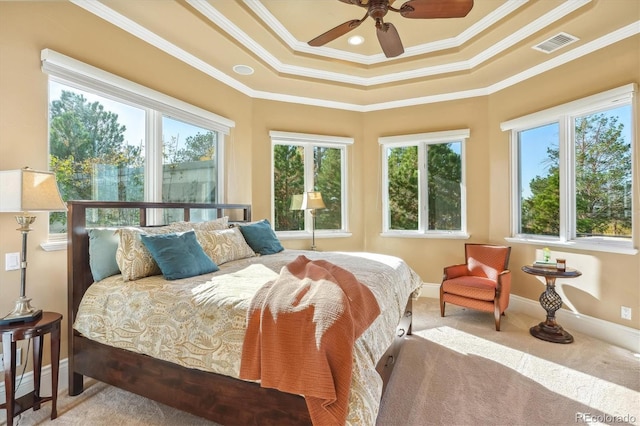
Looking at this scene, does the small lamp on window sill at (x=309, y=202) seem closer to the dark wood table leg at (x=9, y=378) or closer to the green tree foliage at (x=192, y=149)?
the green tree foliage at (x=192, y=149)

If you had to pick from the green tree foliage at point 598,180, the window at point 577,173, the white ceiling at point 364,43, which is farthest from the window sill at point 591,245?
the white ceiling at point 364,43

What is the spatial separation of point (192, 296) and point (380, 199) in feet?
12.1

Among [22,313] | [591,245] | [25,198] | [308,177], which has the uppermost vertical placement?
[308,177]

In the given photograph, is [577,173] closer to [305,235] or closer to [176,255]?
[305,235]

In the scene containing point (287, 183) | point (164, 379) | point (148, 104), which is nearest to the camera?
point (164, 379)

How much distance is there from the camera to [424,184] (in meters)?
4.81

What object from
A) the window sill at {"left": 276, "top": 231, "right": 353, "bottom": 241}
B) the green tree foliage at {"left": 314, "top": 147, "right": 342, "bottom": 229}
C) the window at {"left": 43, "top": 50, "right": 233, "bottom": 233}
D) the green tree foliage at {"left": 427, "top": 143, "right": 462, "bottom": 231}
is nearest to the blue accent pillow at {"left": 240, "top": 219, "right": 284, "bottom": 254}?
the window at {"left": 43, "top": 50, "right": 233, "bottom": 233}

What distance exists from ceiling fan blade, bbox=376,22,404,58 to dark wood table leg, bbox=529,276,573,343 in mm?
2642

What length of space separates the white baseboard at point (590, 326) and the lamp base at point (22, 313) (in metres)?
4.67

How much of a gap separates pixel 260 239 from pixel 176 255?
1.19 meters

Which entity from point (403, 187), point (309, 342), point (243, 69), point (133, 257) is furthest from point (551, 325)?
point (243, 69)

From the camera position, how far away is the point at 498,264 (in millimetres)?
3850

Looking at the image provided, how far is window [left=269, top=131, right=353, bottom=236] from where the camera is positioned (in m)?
4.74

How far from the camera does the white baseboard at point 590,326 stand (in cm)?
292
